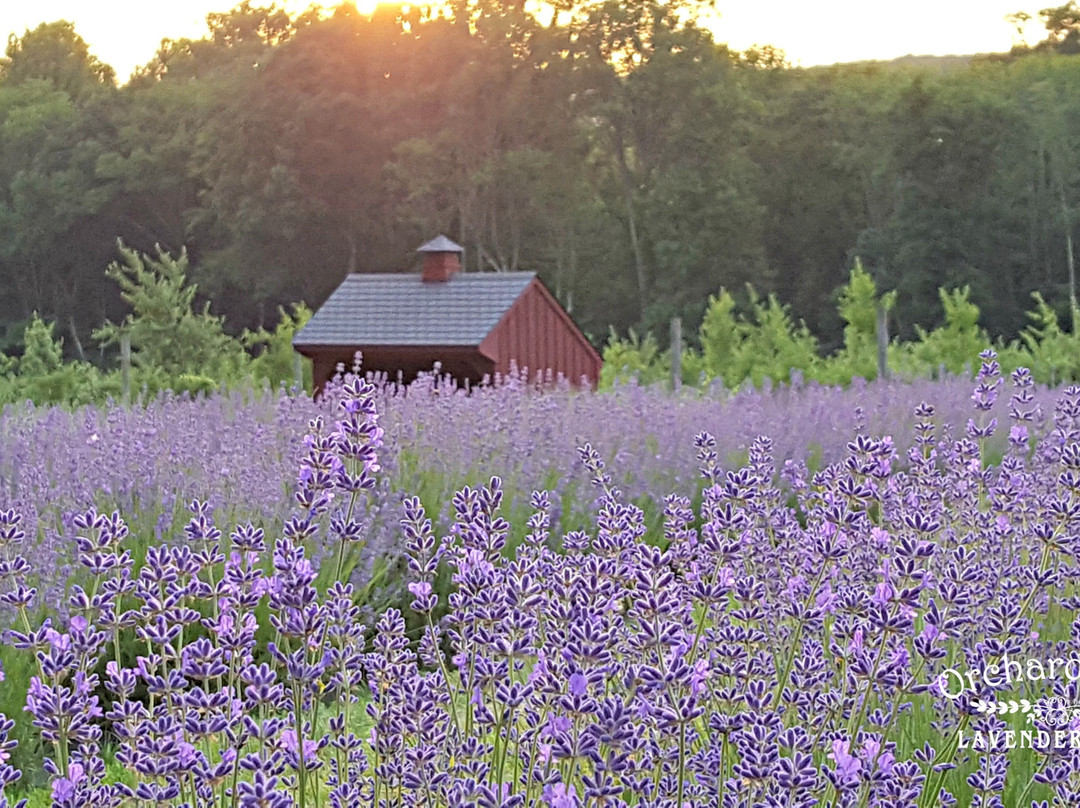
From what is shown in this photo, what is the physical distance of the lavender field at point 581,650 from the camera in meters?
1.86

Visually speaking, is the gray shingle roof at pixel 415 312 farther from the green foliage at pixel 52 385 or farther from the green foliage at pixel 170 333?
the green foliage at pixel 52 385

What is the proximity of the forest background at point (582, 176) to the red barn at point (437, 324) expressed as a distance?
19638mm

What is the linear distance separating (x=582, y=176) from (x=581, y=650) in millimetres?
44392

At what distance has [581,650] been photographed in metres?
1.76

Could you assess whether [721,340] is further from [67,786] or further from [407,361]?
[67,786]

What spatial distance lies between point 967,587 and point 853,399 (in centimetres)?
691

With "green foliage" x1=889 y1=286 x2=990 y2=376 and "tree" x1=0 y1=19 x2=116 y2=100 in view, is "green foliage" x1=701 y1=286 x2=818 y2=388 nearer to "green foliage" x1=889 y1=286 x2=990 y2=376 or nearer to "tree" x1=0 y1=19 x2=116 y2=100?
"green foliage" x1=889 y1=286 x2=990 y2=376

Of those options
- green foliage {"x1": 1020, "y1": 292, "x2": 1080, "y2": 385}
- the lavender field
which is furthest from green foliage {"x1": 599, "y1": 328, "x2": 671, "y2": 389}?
the lavender field

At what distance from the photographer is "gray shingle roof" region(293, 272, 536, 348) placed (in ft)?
59.0

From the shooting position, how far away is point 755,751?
5.72 feet

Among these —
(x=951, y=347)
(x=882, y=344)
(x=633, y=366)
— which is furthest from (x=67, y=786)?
(x=633, y=366)

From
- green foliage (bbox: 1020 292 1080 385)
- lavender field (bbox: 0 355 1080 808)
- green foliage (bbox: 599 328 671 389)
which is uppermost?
lavender field (bbox: 0 355 1080 808)

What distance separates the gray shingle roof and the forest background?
2004 centimetres

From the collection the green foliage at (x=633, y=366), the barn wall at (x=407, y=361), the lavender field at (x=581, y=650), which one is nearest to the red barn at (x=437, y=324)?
the barn wall at (x=407, y=361)
